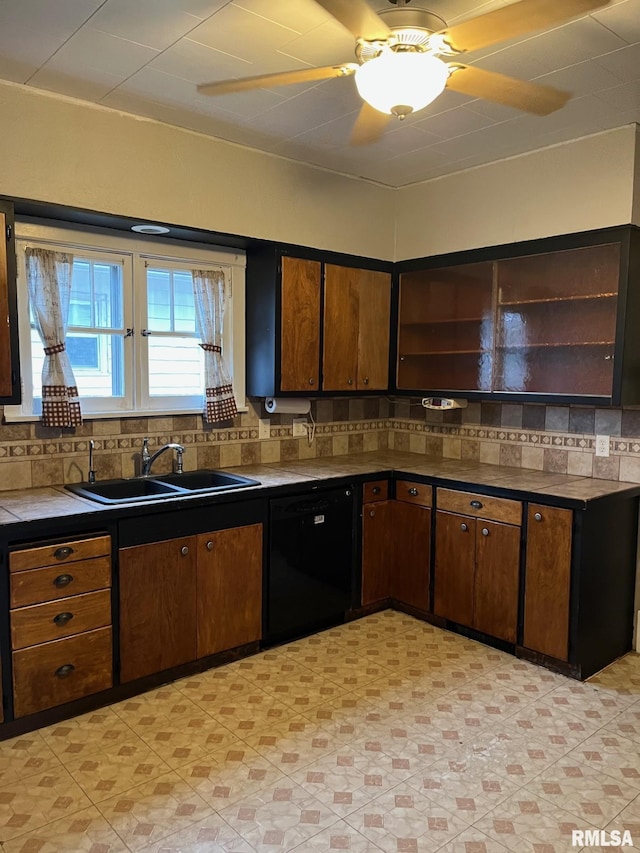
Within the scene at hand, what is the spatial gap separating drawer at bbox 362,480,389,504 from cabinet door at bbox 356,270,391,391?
2.21 ft

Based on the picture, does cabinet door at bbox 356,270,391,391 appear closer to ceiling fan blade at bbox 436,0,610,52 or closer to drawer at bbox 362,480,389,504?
drawer at bbox 362,480,389,504

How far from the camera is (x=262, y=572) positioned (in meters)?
3.28

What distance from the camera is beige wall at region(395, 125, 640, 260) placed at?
3174 millimetres

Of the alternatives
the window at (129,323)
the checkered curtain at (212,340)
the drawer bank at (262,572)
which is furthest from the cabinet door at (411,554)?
the window at (129,323)

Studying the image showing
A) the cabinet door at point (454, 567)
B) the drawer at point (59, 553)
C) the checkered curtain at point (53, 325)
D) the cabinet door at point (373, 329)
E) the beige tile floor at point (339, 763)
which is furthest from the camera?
the cabinet door at point (373, 329)

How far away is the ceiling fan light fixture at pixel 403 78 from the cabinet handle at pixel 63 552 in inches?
79.9

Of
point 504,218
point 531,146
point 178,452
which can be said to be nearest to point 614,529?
point 504,218

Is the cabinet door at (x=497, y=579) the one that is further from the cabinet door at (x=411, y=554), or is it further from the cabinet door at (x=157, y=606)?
the cabinet door at (x=157, y=606)

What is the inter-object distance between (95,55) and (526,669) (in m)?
3.33

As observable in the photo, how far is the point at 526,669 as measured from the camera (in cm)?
317

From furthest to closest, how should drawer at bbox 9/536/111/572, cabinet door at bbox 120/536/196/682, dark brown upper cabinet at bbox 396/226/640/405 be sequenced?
dark brown upper cabinet at bbox 396/226/640/405, cabinet door at bbox 120/536/196/682, drawer at bbox 9/536/111/572

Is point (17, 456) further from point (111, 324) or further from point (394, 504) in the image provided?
point (394, 504)

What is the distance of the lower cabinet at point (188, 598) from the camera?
2.82 m

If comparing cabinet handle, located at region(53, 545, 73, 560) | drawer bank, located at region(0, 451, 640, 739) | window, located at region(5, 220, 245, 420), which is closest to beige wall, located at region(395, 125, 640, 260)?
window, located at region(5, 220, 245, 420)
